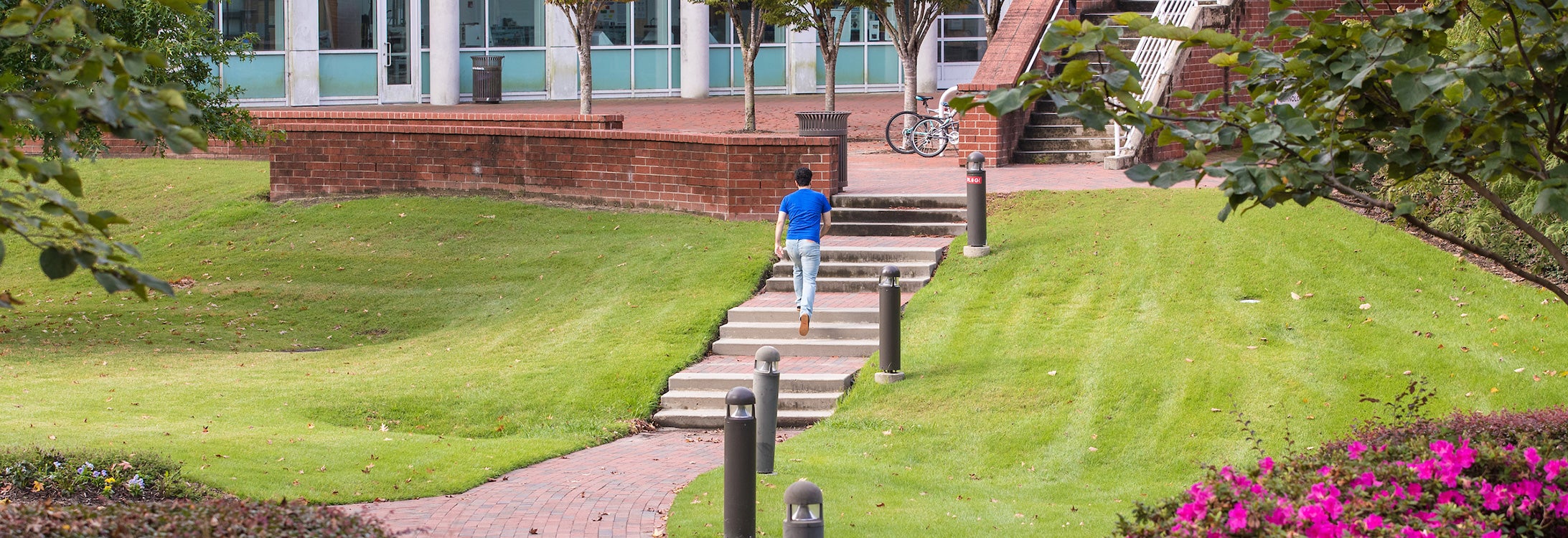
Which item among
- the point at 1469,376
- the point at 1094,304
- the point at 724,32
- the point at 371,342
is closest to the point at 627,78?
the point at 724,32

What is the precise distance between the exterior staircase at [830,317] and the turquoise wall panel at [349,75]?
19.6 m

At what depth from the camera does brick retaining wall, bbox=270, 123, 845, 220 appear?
17078mm

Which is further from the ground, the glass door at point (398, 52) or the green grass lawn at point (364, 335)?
the glass door at point (398, 52)

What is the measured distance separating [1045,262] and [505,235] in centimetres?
716

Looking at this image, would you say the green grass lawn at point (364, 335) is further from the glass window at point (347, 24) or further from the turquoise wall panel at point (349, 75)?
the glass window at point (347, 24)

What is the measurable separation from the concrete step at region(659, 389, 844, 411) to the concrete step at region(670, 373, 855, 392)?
49 millimetres

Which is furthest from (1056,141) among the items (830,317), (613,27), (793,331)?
(613,27)

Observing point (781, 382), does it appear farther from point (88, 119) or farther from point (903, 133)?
point (903, 133)

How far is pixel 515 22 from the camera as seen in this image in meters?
33.9

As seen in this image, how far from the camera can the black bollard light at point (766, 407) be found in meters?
9.27

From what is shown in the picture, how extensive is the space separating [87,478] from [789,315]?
6751 millimetres

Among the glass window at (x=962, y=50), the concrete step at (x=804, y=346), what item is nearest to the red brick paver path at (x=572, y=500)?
the concrete step at (x=804, y=346)

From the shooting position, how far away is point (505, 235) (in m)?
17.9

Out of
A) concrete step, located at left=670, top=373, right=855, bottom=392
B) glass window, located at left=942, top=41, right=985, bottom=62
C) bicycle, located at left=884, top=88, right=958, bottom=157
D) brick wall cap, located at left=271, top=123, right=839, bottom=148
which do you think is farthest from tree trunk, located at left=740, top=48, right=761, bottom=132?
concrete step, located at left=670, top=373, right=855, bottom=392
